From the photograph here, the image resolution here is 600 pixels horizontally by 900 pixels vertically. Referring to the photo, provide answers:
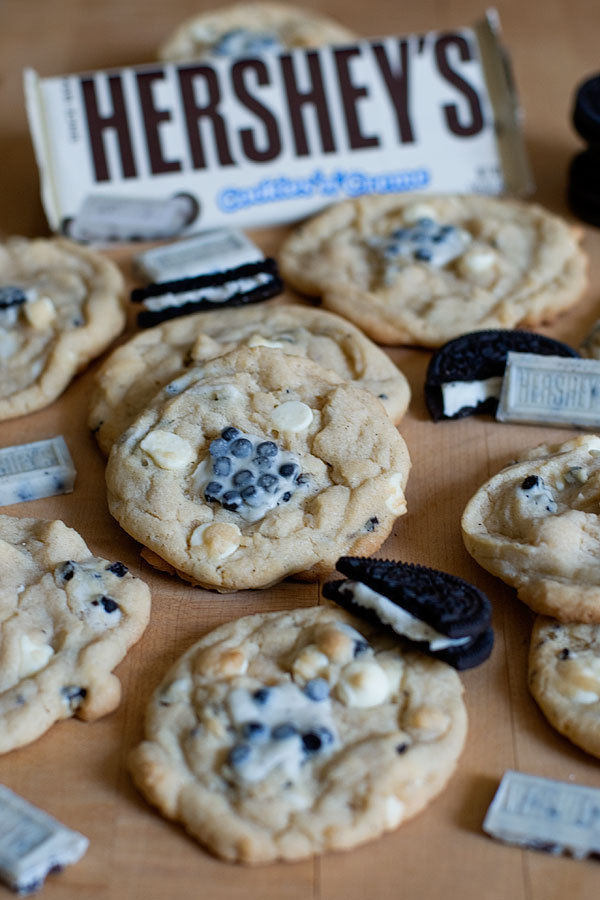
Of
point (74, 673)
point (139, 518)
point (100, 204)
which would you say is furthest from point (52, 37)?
point (74, 673)

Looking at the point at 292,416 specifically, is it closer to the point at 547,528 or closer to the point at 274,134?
the point at 547,528

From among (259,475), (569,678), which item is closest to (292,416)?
(259,475)

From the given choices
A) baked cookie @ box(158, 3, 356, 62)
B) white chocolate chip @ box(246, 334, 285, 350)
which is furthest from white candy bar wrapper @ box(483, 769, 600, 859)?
baked cookie @ box(158, 3, 356, 62)

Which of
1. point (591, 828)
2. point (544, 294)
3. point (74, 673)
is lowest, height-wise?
point (591, 828)

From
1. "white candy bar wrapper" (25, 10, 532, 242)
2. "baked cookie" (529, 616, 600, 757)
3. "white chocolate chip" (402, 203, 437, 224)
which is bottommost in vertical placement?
"baked cookie" (529, 616, 600, 757)

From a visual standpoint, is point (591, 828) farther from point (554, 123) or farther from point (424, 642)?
point (554, 123)

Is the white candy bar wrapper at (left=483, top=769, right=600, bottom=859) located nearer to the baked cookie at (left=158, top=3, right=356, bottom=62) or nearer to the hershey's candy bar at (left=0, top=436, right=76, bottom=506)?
the hershey's candy bar at (left=0, top=436, right=76, bottom=506)
